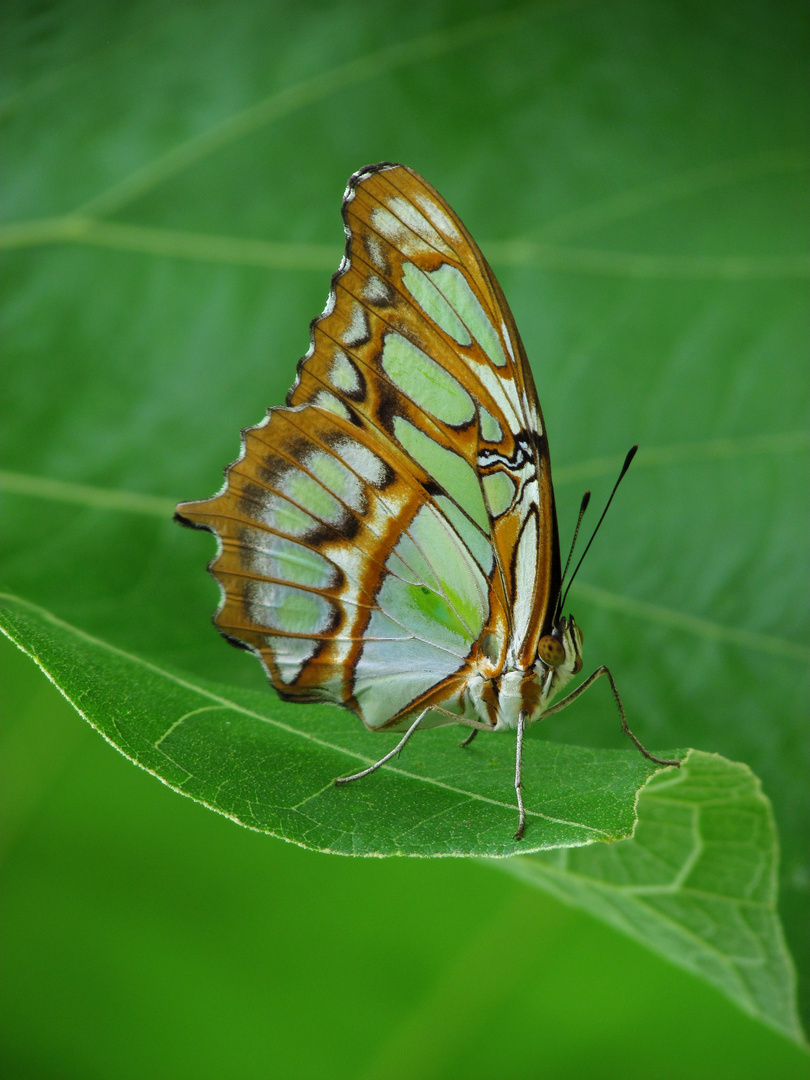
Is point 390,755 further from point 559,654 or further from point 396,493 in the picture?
point 396,493

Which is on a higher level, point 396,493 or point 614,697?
point 396,493

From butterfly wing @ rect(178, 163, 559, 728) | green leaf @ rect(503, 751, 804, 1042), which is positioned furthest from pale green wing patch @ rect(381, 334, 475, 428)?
green leaf @ rect(503, 751, 804, 1042)

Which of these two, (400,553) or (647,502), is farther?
(647,502)

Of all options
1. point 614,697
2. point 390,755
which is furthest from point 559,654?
point 390,755

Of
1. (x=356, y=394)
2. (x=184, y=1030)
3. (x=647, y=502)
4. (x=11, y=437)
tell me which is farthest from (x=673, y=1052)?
(x=11, y=437)

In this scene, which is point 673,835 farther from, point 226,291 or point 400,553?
point 226,291

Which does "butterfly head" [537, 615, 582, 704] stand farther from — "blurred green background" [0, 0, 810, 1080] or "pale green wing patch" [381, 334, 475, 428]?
"pale green wing patch" [381, 334, 475, 428]
